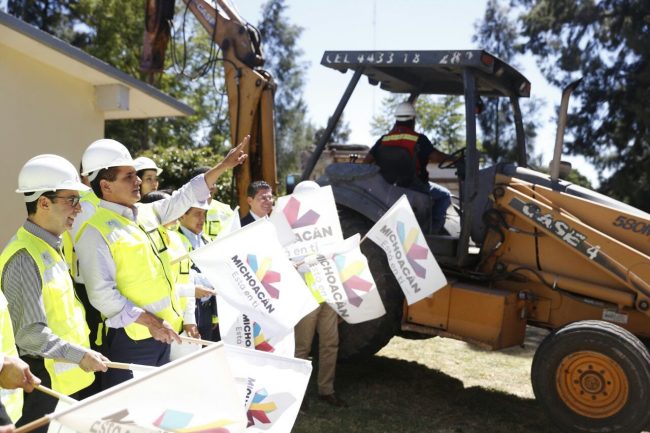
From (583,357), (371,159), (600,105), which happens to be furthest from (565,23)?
(583,357)

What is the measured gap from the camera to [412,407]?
5133 millimetres

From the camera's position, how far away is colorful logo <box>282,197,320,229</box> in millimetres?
4512

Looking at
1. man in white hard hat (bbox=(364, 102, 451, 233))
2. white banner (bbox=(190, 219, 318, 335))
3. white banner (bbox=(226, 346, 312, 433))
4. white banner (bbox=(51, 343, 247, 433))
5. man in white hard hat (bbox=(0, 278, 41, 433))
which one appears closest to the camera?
white banner (bbox=(51, 343, 247, 433))

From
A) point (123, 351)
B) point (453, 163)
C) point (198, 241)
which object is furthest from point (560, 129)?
point (123, 351)

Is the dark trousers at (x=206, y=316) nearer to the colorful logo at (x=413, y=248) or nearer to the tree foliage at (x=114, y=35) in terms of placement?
the colorful logo at (x=413, y=248)

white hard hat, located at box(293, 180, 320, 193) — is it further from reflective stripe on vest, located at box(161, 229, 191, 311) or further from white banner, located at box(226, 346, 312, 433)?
white banner, located at box(226, 346, 312, 433)

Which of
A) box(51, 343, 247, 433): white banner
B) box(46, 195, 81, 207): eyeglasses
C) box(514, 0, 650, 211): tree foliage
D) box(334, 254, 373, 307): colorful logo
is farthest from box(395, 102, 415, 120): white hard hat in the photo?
box(514, 0, 650, 211): tree foliage

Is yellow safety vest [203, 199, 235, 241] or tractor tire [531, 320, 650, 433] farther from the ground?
yellow safety vest [203, 199, 235, 241]

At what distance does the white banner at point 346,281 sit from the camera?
14.7ft

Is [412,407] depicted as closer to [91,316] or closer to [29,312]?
[91,316]

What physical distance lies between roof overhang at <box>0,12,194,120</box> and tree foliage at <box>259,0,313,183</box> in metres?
24.5

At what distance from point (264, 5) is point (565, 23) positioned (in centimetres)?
1900

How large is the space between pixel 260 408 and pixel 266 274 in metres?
0.74

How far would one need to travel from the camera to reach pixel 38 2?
22.1 metres
